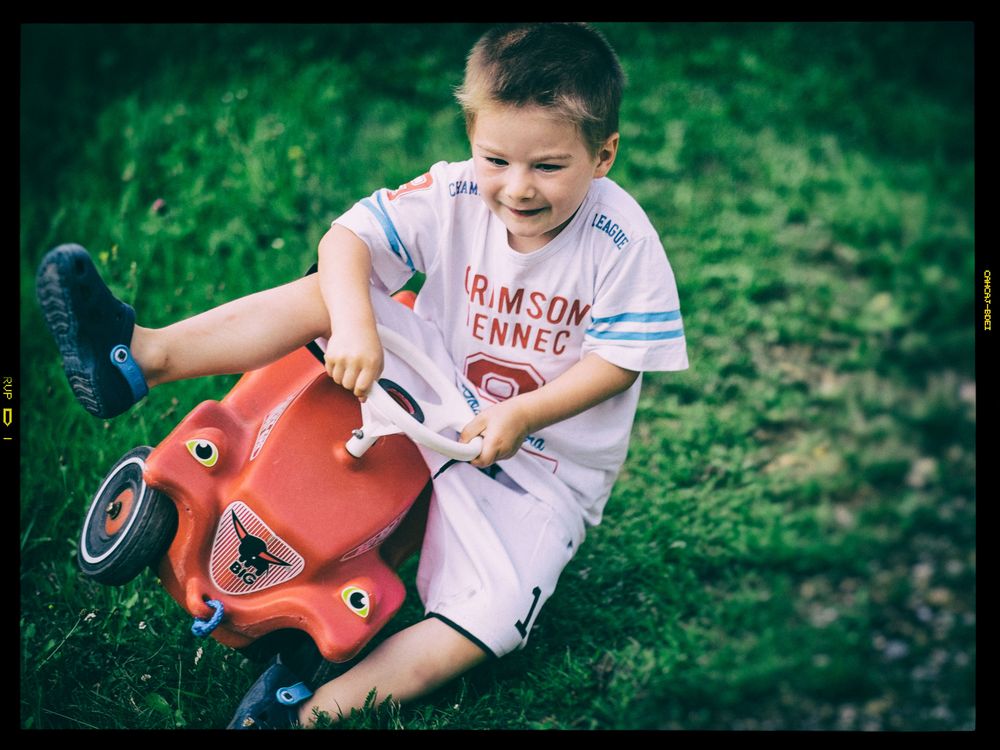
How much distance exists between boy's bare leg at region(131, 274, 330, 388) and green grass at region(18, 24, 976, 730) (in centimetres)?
55

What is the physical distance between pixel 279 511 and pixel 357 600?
217 mm

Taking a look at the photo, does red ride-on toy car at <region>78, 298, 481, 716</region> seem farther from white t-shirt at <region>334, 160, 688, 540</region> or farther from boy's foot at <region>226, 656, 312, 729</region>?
white t-shirt at <region>334, 160, 688, 540</region>

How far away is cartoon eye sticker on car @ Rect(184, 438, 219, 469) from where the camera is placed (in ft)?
5.51

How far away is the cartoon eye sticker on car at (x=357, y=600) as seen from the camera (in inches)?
67.5

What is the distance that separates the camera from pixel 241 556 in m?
1.71

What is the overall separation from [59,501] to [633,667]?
1.32 meters

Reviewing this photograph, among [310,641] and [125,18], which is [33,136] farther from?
[310,641]

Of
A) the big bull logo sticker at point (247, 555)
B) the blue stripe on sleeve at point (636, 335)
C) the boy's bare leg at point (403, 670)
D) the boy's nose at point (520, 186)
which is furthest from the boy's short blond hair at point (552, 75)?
the boy's bare leg at point (403, 670)

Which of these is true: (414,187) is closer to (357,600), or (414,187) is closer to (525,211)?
(525,211)

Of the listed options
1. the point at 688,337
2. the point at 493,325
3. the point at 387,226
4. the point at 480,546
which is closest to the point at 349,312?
the point at 387,226

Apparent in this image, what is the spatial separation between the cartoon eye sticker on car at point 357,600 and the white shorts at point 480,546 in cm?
17

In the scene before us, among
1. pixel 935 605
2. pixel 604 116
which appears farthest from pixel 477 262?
pixel 935 605

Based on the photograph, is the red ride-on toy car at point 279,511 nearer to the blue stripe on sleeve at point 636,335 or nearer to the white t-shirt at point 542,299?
the white t-shirt at point 542,299

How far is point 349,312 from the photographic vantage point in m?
1.70
